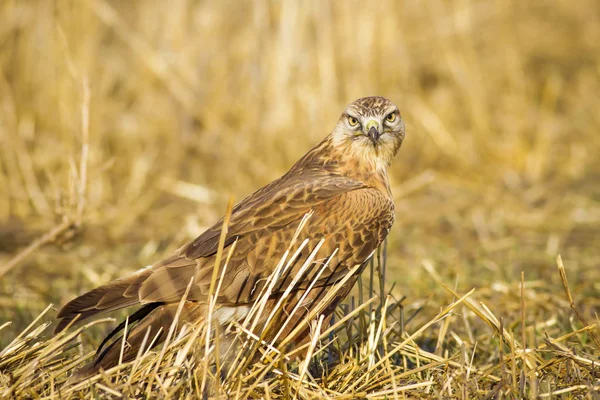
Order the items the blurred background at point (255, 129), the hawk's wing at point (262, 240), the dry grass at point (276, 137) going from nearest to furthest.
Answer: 1. the hawk's wing at point (262, 240)
2. the dry grass at point (276, 137)
3. the blurred background at point (255, 129)

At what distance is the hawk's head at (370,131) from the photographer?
4320 mm

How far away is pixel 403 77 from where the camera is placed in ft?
27.4

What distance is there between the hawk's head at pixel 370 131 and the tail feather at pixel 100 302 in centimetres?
140

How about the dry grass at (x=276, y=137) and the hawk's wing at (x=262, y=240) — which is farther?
the dry grass at (x=276, y=137)

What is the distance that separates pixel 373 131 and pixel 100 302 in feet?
5.41

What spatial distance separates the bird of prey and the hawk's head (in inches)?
10.1

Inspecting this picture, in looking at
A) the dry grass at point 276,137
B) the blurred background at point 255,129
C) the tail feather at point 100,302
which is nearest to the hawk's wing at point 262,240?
the tail feather at point 100,302

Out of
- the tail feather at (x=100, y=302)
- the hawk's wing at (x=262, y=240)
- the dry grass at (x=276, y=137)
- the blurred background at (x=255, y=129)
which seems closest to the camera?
the tail feather at (x=100, y=302)

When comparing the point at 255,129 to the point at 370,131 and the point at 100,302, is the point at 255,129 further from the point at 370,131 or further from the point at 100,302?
the point at 100,302

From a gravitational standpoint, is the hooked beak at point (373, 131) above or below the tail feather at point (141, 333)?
above

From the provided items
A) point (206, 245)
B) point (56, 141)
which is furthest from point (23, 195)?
point (206, 245)

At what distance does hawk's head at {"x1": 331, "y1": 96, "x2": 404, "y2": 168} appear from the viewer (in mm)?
4320

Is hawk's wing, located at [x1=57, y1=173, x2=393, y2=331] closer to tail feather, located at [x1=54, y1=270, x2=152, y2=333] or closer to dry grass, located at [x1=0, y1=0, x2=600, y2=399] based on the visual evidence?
tail feather, located at [x1=54, y1=270, x2=152, y2=333]

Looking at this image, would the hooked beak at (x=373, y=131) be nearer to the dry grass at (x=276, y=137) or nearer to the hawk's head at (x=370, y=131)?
the hawk's head at (x=370, y=131)
